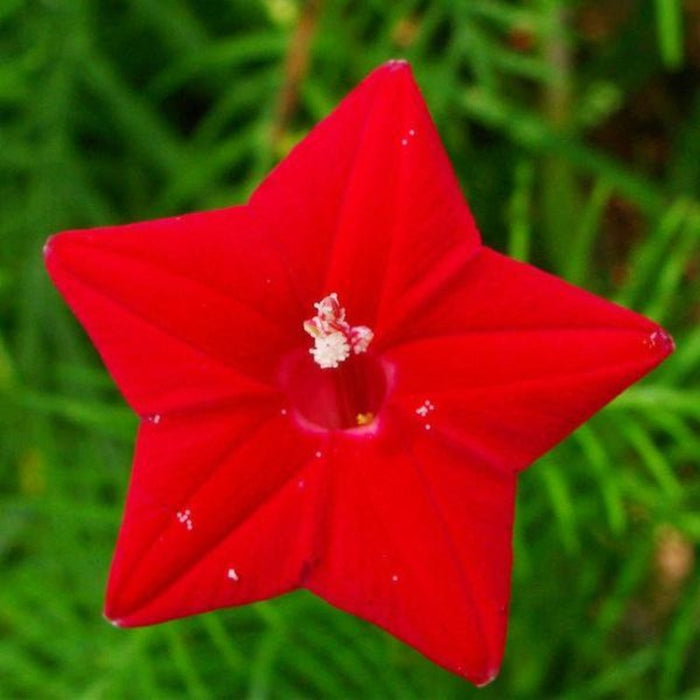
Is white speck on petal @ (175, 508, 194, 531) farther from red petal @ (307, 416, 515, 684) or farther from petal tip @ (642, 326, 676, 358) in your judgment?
petal tip @ (642, 326, 676, 358)

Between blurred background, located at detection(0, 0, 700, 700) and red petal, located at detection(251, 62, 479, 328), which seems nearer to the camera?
red petal, located at detection(251, 62, 479, 328)

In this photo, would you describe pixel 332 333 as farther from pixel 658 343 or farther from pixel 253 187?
pixel 253 187

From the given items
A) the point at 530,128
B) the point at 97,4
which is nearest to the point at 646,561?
the point at 530,128

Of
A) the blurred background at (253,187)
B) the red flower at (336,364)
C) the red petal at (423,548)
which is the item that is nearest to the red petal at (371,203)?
the red flower at (336,364)

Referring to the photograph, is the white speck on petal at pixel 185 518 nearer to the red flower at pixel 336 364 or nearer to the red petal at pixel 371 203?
the red flower at pixel 336 364

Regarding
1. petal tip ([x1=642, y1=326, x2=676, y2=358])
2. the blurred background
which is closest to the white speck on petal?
petal tip ([x1=642, y1=326, x2=676, y2=358])

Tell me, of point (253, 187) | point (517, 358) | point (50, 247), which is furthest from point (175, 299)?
point (253, 187)

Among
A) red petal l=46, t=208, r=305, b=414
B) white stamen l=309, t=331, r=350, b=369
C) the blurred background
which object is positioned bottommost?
the blurred background
